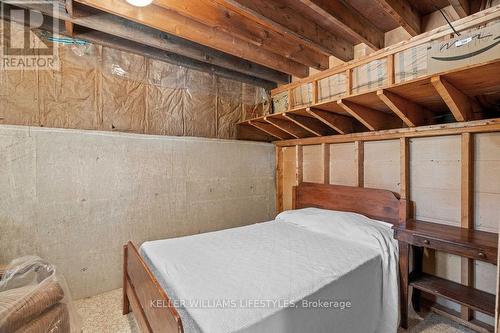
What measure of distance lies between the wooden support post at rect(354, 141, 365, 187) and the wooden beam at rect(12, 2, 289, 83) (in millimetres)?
1584

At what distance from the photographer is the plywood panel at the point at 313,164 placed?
10.1 feet

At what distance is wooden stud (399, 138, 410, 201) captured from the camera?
2.23 m

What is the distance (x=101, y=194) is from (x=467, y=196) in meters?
3.30

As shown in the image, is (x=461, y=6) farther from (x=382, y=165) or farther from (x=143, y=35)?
(x=143, y=35)

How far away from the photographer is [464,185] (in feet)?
6.23

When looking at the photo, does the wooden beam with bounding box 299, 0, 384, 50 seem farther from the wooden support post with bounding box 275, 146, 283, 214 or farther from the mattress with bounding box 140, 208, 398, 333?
the wooden support post with bounding box 275, 146, 283, 214

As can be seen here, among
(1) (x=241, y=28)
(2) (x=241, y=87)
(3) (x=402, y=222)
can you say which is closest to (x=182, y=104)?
(2) (x=241, y=87)

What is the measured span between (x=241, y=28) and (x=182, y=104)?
1.24 metres

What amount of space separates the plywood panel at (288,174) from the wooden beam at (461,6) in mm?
2149

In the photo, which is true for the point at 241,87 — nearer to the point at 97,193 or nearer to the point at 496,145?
the point at 97,193

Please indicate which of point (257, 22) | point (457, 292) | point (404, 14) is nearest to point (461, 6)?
point (404, 14)

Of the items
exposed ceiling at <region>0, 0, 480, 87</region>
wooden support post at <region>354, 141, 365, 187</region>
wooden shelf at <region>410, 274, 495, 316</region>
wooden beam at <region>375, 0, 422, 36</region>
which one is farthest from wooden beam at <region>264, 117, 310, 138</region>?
wooden shelf at <region>410, 274, 495, 316</region>

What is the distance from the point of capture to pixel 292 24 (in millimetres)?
2016

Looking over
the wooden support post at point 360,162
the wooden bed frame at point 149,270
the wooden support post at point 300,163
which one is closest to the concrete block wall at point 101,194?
the wooden bed frame at point 149,270
